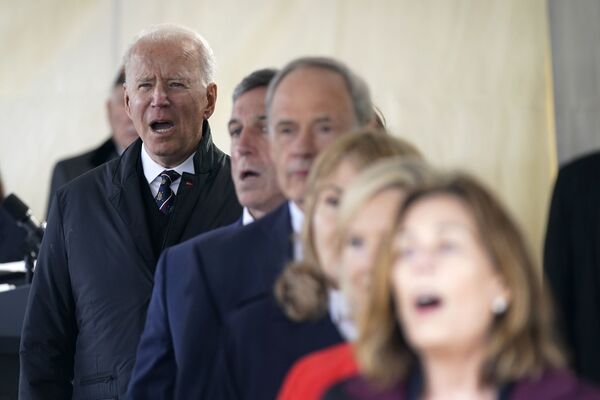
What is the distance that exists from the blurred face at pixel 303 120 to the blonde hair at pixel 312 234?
321 millimetres

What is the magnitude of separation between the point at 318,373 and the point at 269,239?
1.96 ft

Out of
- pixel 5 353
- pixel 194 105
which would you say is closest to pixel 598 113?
pixel 194 105

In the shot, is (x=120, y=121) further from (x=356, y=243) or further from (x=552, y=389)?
(x=552, y=389)

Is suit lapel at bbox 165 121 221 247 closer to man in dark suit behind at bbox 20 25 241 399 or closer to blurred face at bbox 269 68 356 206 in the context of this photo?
man in dark suit behind at bbox 20 25 241 399

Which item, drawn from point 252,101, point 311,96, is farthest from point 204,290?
point 252,101

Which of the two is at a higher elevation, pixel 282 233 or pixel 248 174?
pixel 248 174

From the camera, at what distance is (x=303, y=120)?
2977 mm

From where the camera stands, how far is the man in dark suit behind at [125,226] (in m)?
4.04

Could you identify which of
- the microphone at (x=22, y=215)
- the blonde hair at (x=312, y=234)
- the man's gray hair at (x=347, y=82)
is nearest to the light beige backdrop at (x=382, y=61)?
the microphone at (x=22, y=215)

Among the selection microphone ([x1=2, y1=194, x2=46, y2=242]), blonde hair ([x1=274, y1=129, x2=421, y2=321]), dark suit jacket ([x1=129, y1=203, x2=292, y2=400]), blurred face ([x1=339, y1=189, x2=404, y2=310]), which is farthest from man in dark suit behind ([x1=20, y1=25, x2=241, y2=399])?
blurred face ([x1=339, y1=189, x2=404, y2=310])

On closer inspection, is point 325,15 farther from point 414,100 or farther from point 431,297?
point 431,297

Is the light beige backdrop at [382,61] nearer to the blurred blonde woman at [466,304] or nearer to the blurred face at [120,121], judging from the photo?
the blurred face at [120,121]

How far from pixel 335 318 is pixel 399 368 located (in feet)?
1.31

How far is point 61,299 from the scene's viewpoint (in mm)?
4152
